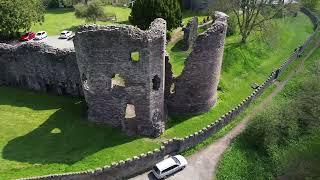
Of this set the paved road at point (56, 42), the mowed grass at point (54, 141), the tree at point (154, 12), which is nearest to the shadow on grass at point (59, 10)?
the paved road at point (56, 42)

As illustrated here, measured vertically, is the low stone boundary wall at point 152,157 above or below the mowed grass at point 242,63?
below

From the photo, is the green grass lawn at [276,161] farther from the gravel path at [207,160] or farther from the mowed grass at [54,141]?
the mowed grass at [54,141]

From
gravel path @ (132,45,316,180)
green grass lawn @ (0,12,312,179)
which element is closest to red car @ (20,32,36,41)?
green grass lawn @ (0,12,312,179)

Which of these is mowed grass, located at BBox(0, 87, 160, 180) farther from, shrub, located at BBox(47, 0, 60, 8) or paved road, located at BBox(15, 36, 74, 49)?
shrub, located at BBox(47, 0, 60, 8)

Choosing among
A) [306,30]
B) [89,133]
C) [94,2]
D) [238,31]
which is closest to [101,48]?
[89,133]

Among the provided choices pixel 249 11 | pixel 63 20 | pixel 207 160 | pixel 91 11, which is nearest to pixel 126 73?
pixel 207 160

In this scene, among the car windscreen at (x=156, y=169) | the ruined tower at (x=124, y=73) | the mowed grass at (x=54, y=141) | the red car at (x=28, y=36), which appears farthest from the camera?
the red car at (x=28, y=36)

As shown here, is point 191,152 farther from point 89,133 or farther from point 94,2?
point 94,2
